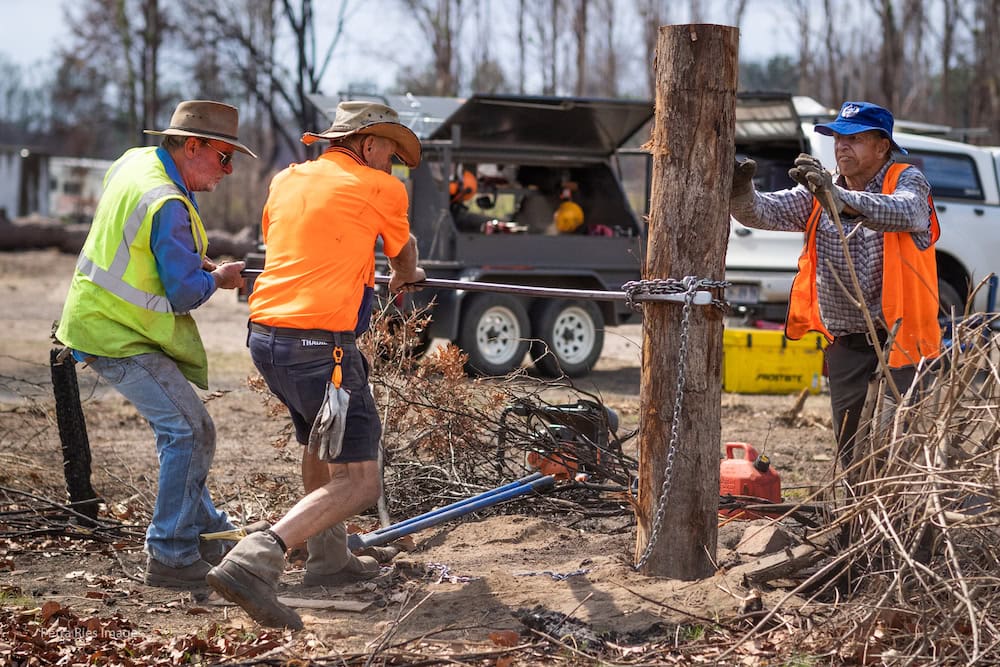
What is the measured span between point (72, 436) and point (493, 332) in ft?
18.6

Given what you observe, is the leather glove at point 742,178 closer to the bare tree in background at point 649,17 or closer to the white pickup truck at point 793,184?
the white pickup truck at point 793,184

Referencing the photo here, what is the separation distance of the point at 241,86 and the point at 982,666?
106 ft

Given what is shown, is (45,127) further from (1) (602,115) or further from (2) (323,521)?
(2) (323,521)

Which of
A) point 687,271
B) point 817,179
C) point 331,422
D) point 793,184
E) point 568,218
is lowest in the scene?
point 331,422

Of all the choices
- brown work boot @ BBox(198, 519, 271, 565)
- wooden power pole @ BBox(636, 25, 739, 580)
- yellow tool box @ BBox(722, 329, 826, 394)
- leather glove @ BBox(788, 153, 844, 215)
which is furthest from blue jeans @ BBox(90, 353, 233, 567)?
yellow tool box @ BBox(722, 329, 826, 394)

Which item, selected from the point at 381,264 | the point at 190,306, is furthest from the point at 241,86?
the point at 190,306

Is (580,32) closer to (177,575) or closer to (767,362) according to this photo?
(767,362)

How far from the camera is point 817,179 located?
13.5 ft

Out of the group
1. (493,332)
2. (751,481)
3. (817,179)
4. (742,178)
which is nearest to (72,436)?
(751,481)

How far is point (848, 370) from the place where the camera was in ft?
15.6

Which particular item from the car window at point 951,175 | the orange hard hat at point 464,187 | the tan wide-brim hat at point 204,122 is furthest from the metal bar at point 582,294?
the car window at point 951,175

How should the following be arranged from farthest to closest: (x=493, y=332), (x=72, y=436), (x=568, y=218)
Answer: (x=568, y=218), (x=493, y=332), (x=72, y=436)

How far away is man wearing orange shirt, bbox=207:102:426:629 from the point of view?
432 centimetres

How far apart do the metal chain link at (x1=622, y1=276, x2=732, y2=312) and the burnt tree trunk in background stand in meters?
2.81
